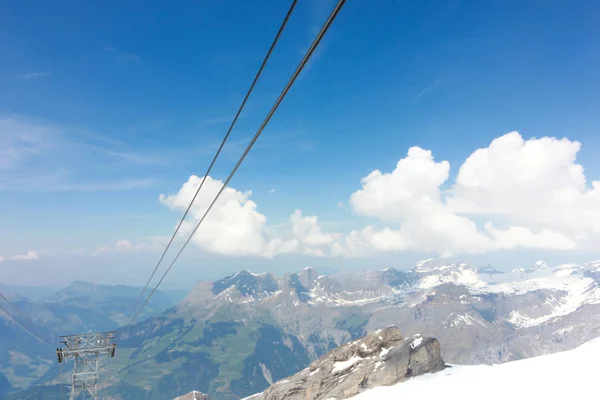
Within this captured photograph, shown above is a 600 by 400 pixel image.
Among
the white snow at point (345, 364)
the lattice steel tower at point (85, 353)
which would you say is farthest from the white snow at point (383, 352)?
the lattice steel tower at point (85, 353)

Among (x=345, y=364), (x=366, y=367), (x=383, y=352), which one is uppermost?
(x=383, y=352)

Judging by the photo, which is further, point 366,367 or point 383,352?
point 383,352

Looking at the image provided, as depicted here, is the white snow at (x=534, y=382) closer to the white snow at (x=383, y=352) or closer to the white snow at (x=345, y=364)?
the white snow at (x=383, y=352)

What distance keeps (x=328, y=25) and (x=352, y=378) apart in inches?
3041

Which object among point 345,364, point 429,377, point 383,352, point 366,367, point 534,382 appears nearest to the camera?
point 534,382

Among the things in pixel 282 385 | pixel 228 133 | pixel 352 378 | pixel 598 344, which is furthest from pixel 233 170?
pixel 282 385

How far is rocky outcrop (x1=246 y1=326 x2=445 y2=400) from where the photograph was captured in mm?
64812

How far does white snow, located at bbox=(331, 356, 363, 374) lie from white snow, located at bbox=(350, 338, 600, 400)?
3472 cm

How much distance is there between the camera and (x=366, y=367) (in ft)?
243

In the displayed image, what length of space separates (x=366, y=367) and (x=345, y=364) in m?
8.47

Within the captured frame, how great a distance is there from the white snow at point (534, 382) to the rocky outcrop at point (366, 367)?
772 inches

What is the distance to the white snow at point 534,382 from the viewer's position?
27.3 metres

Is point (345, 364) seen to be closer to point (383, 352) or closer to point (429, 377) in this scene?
point (383, 352)

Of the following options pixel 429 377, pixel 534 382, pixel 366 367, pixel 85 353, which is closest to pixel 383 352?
pixel 366 367
